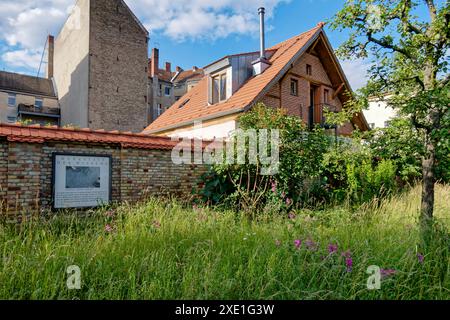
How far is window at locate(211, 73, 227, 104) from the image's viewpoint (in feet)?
45.2

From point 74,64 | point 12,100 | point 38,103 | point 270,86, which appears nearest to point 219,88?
point 270,86

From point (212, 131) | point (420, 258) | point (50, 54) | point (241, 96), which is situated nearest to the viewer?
point (420, 258)

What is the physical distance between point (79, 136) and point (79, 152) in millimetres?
377

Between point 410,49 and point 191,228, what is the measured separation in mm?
5090

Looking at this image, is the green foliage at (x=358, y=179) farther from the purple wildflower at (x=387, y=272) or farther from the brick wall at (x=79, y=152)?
the purple wildflower at (x=387, y=272)

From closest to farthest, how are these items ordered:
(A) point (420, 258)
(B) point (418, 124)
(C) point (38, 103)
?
(A) point (420, 258)
(B) point (418, 124)
(C) point (38, 103)

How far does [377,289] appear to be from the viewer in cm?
309

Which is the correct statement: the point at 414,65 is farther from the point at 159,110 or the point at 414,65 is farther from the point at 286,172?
the point at 159,110

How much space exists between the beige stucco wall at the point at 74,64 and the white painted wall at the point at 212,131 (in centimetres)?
1106

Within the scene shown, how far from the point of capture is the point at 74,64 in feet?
78.0

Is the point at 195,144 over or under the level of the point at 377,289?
over

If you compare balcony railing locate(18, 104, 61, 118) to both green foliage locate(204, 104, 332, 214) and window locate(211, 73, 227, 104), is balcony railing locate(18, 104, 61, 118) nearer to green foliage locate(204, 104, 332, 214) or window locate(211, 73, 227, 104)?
window locate(211, 73, 227, 104)
